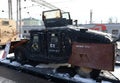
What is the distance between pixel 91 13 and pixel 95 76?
53594 mm

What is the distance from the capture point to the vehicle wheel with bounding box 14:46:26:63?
30.4ft

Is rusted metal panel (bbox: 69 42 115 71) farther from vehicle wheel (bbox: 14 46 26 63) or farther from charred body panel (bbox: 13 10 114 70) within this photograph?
vehicle wheel (bbox: 14 46 26 63)

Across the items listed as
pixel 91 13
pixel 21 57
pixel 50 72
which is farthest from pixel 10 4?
pixel 91 13

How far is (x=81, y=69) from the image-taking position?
274 inches

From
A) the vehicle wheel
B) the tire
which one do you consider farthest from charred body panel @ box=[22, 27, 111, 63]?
the tire

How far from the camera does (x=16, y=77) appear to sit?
8.15 metres

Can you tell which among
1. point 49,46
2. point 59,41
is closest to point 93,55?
point 59,41

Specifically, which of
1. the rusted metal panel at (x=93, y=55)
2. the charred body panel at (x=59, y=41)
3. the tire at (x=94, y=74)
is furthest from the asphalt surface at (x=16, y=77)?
the tire at (x=94, y=74)

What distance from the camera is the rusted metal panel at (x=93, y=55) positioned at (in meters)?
6.12

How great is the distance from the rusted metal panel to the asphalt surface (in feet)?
5.18

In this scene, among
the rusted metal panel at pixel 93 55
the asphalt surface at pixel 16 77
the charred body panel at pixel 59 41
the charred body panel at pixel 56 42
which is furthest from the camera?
the asphalt surface at pixel 16 77

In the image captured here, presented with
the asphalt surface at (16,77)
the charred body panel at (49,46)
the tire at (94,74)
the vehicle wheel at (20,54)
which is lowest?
the asphalt surface at (16,77)

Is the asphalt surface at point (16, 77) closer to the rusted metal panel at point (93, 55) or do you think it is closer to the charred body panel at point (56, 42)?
the charred body panel at point (56, 42)

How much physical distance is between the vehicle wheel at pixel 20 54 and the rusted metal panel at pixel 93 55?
2991 mm
